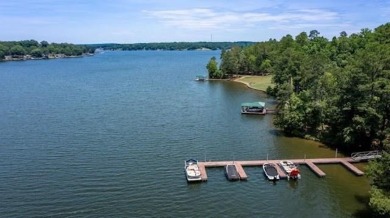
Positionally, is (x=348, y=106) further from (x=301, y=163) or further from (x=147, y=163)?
(x=147, y=163)

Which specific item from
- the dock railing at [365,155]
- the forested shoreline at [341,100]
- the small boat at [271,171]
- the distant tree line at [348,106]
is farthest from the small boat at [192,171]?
the dock railing at [365,155]

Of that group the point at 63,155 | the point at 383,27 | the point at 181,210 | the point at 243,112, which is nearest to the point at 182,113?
the point at 243,112

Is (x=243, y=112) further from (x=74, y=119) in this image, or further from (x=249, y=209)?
(x=249, y=209)

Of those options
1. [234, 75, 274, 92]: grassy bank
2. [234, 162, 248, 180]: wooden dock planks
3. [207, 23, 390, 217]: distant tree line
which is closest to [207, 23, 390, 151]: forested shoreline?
[207, 23, 390, 217]: distant tree line

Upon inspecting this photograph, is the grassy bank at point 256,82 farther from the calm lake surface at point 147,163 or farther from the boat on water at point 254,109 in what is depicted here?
the boat on water at point 254,109

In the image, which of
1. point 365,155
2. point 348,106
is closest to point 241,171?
point 365,155
